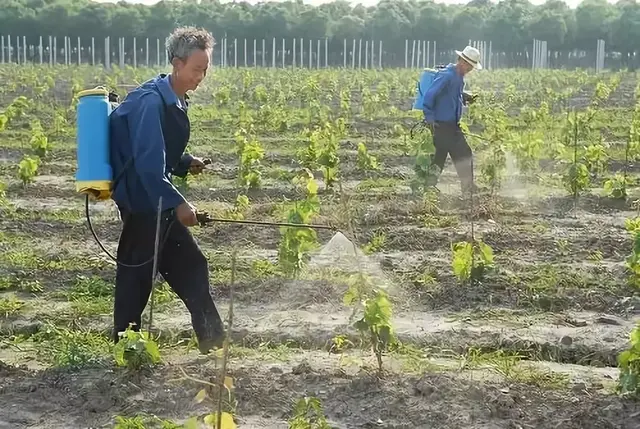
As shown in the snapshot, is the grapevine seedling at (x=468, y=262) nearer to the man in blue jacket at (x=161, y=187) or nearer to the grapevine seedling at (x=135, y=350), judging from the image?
the man in blue jacket at (x=161, y=187)

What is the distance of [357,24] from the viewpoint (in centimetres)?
5447

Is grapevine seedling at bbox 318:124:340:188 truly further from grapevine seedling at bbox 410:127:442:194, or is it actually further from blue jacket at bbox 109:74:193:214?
blue jacket at bbox 109:74:193:214

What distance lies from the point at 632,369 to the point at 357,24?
51.1m

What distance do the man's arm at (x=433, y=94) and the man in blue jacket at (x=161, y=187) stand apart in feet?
15.1

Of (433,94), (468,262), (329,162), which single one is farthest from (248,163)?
(468,262)

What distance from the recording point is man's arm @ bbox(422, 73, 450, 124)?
9422 millimetres

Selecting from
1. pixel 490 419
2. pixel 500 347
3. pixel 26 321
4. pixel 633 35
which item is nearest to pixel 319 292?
pixel 500 347

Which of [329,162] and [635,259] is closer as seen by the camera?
[635,259]

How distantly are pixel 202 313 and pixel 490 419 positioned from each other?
5.08 ft

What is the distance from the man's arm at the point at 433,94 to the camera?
9.42m

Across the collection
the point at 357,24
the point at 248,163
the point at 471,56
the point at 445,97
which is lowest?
the point at 248,163

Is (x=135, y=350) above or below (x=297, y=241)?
below

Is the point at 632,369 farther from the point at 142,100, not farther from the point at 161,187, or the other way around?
the point at 142,100

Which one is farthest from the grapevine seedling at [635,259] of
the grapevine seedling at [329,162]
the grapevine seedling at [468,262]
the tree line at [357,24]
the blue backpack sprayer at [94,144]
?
the tree line at [357,24]
